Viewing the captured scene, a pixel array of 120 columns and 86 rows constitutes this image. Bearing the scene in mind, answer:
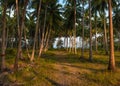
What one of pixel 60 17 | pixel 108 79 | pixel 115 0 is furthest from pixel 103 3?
pixel 108 79

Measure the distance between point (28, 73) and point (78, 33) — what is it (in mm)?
55605

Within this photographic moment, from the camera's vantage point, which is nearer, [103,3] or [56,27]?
[103,3]

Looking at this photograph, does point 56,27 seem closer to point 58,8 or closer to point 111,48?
point 58,8

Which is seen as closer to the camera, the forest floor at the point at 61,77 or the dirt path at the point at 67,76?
the forest floor at the point at 61,77

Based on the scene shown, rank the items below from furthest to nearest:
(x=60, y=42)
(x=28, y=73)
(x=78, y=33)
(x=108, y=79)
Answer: (x=60, y=42) < (x=78, y=33) < (x=28, y=73) < (x=108, y=79)

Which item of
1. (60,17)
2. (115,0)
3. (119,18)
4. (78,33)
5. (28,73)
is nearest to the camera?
(28,73)

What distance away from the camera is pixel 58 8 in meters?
55.8

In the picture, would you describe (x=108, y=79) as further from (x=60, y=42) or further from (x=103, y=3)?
(x=60, y=42)

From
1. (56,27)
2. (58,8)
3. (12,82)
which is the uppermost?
(58,8)

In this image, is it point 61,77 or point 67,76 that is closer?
point 61,77

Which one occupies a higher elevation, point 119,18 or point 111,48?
point 119,18

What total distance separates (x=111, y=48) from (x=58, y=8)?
3287 cm

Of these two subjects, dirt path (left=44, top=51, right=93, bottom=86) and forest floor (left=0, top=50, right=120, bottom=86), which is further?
dirt path (left=44, top=51, right=93, bottom=86)

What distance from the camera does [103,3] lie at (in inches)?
1970
